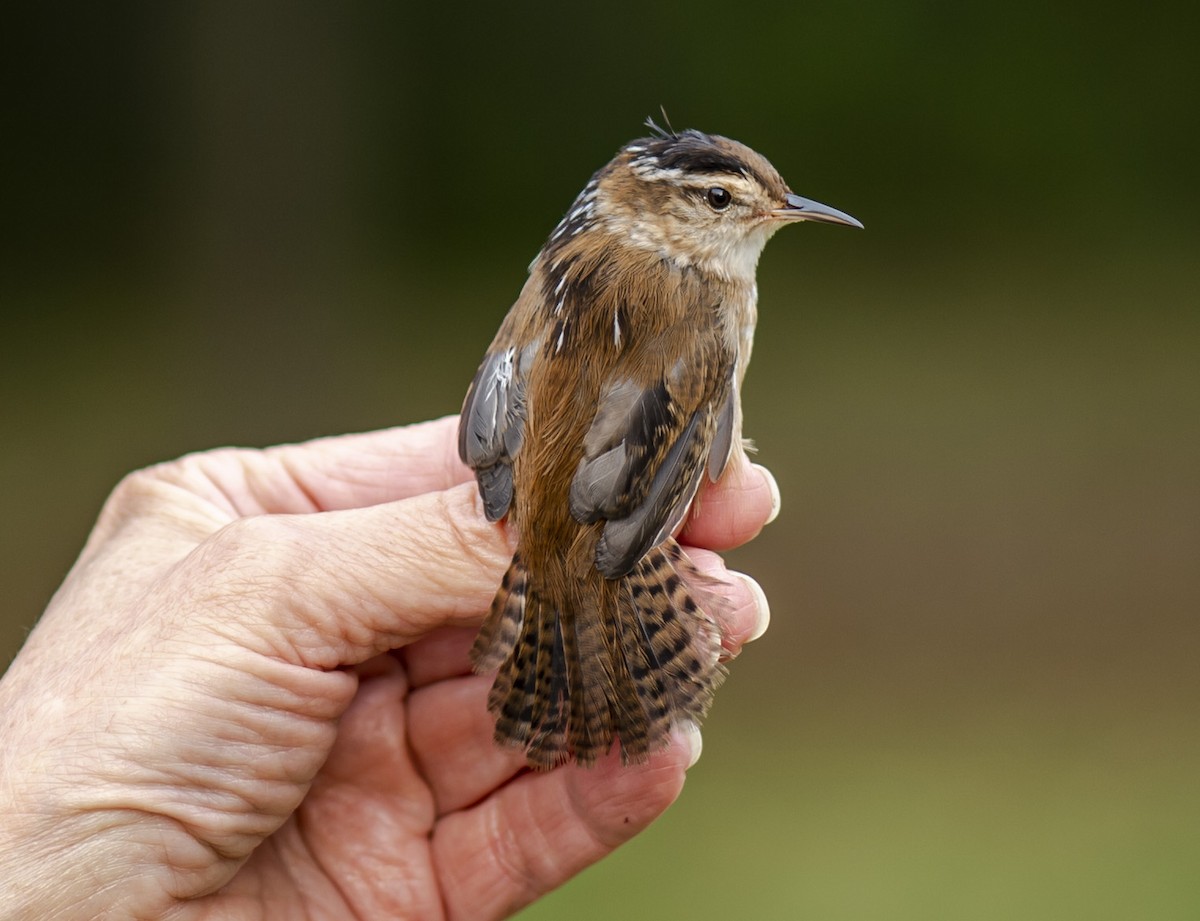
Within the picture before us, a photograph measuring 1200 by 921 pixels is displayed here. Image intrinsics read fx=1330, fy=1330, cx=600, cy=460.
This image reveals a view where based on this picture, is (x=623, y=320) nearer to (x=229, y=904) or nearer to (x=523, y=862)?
(x=523, y=862)

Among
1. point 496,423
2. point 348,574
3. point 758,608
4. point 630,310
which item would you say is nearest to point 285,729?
point 348,574

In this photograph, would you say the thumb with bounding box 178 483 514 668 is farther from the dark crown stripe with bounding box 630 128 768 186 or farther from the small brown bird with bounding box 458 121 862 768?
the dark crown stripe with bounding box 630 128 768 186

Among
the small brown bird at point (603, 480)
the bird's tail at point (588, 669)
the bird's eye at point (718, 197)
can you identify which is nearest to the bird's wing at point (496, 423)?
the small brown bird at point (603, 480)

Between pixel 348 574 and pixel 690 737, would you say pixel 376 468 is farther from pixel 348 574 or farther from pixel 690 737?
pixel 690 737

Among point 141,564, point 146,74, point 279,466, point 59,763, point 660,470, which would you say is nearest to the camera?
point 59,763

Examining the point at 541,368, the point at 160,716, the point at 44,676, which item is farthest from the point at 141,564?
the point at 541,368

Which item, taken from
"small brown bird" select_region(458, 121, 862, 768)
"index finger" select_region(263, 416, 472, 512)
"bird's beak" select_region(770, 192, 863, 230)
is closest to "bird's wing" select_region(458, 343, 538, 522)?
"small brown bird" select_region(458, 121, 862, 768)
